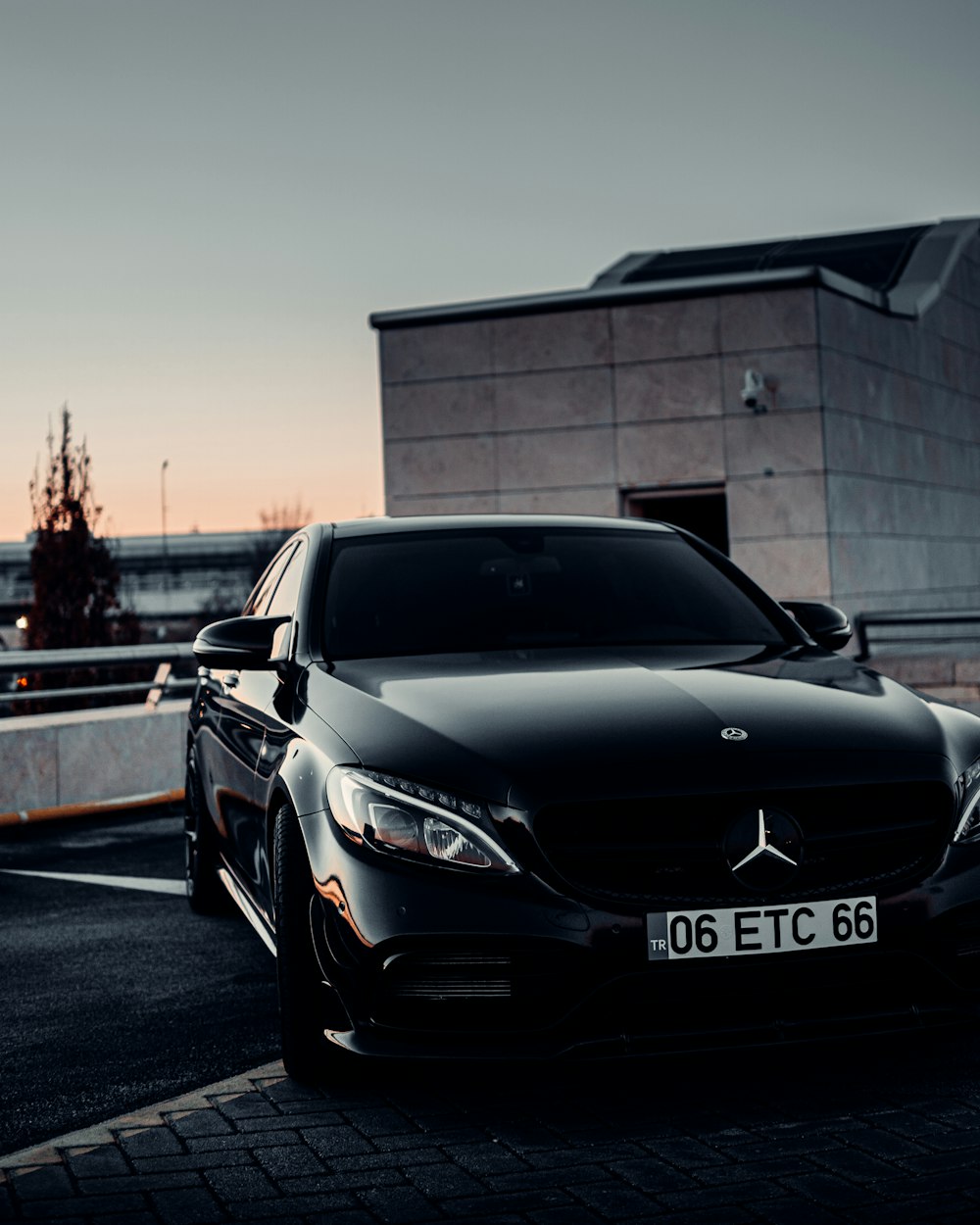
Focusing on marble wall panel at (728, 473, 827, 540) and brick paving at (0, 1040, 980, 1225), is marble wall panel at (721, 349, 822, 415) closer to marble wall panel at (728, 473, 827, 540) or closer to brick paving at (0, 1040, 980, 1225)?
marble wall panel at (728, 473, 827, 540)

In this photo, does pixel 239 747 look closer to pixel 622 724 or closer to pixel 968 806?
pixel 622 724

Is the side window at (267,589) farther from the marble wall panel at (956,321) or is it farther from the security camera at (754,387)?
the marble wall panel at (956,321)

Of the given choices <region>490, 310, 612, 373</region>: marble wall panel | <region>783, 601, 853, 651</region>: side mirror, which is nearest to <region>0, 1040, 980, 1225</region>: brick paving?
<region>783, 601, 853, 651</region>: side mirror

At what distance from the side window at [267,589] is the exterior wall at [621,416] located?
706 inches

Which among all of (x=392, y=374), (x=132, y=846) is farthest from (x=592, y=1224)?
(x=392, y=374)

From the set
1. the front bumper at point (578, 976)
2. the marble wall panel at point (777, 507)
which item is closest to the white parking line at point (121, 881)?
the front bumper at point (578, 976)

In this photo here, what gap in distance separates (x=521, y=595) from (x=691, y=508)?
20584 millimetres

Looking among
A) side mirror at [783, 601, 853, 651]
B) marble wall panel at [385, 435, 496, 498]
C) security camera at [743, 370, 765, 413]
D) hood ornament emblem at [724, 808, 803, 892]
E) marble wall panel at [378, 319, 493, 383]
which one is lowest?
hood ornament emblem at [724, 808, 803, 892]

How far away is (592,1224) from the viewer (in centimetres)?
309

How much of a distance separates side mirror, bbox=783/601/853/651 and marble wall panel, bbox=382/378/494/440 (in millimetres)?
19860

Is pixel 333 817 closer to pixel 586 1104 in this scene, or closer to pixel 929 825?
pixel 586 1104

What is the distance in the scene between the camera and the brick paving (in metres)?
3.21

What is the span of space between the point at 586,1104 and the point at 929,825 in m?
1.04

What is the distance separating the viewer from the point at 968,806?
12.6 ft
